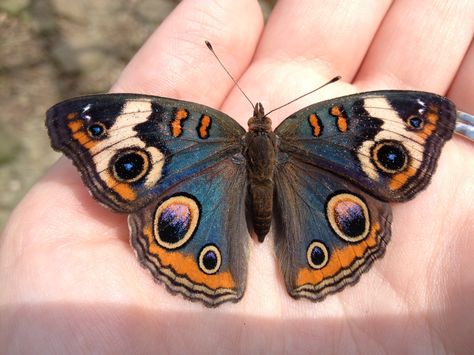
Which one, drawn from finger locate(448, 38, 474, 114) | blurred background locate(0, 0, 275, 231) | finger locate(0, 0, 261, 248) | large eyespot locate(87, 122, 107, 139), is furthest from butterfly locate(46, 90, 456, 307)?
blurred background locate(0, 0, 275, 231)

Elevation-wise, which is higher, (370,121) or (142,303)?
(370,121)

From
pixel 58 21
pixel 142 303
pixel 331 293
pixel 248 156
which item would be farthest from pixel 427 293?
pixel 58 21

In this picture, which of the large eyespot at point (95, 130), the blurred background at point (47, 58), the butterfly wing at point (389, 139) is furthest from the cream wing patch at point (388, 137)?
the blurred background at point (47, 58)

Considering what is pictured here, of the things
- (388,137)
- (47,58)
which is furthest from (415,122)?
(47,58)

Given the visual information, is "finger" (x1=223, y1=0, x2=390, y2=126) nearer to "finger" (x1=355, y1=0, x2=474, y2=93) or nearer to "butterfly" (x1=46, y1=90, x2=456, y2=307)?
"finger" (x1=355, y1=0, x2=474, y2=93)

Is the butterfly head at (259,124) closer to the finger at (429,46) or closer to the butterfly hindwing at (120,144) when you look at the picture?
the butterfly hindwing at (120,144)

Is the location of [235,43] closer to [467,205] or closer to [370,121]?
[370,121]

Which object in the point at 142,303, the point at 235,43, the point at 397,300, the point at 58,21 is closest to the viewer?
the point at 142,303
